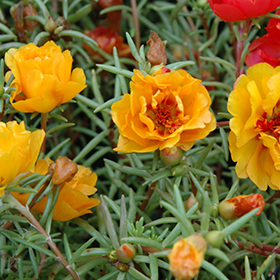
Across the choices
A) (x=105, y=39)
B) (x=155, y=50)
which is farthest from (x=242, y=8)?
(x=105, y=39)

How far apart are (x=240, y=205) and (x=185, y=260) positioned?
0.20 metres

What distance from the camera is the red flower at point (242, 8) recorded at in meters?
0.76

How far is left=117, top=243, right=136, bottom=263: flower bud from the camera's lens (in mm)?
640

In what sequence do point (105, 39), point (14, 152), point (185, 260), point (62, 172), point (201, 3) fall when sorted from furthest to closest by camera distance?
point (105, 39), point (201, 3), point (62, 172), point (14, 152), point (185, 260)

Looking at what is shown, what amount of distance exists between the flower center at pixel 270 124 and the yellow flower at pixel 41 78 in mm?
402

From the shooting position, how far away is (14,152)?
57 cm

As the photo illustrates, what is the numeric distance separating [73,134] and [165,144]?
0.70m

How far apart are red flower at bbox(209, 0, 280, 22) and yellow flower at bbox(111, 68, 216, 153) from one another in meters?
0.22

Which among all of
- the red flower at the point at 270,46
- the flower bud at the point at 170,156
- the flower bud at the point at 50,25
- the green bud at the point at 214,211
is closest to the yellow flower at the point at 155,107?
the flower bud at the point at 170,156

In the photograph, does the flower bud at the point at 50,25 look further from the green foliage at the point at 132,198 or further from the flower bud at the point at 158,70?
the flower bud at the point at 158,70

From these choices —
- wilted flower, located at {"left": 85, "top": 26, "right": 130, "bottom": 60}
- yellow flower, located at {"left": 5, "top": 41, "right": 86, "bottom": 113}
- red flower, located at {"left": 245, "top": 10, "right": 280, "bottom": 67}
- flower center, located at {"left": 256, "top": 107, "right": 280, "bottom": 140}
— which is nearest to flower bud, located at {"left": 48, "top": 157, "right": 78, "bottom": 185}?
yellow flower, located at {"left": 5, "top": 41, "right": 86, "bottom": 113}

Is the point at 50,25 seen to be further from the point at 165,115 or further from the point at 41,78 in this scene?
the point at 165,115

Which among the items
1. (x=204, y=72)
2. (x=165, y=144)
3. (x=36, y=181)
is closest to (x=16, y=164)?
(x=36, y=181)

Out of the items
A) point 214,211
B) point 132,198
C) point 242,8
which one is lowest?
point 132,198
